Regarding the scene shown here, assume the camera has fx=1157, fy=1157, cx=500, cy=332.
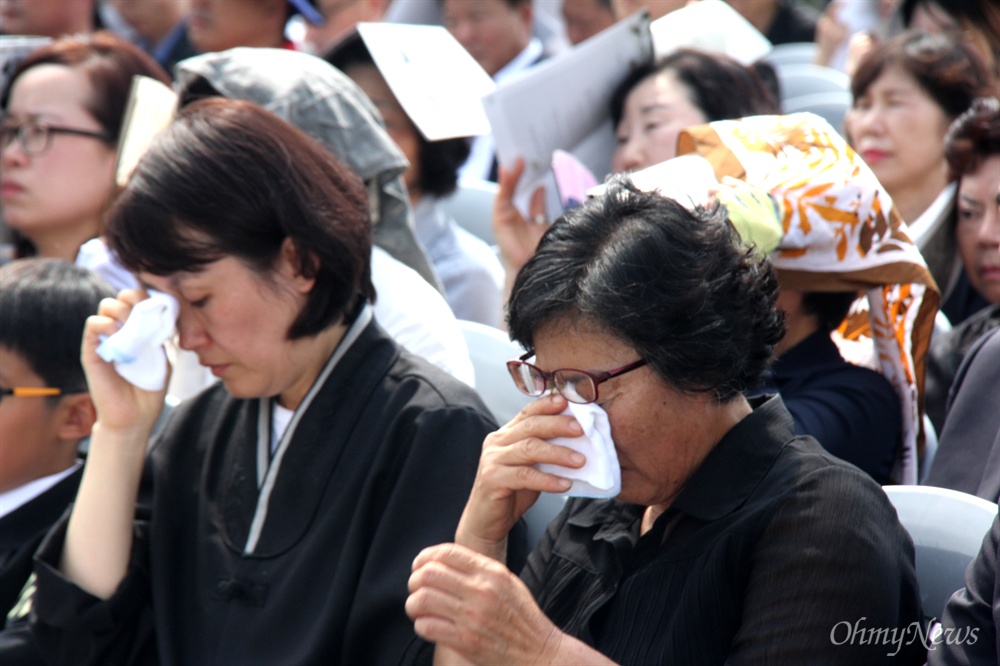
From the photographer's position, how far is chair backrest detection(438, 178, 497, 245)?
4086 millimetres

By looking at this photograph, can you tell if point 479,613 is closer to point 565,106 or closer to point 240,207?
point 240,207

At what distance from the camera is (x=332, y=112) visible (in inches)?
117

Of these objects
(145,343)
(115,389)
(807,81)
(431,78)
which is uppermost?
(431,78)

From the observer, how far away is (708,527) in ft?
5.25

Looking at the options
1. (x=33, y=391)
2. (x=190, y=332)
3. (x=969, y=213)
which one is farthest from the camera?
(x=969, y=213)

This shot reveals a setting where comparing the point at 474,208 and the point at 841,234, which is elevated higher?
the point at 841,234

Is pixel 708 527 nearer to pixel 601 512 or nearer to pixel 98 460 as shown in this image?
pixel 601 512

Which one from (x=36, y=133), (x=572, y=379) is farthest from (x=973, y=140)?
(x=36, y=133)

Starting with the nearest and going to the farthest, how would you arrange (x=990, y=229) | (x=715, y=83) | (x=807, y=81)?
(x=990, y=229) < (x=715, y=83) < (x=807, y=81)

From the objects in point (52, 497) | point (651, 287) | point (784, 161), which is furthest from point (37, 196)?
point (651, 287)

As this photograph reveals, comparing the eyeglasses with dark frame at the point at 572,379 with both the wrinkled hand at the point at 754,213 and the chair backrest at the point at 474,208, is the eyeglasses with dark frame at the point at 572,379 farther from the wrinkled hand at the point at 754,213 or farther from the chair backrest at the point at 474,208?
the chair backrest at the point at 474,208

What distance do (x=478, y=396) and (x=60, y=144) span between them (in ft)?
6.72

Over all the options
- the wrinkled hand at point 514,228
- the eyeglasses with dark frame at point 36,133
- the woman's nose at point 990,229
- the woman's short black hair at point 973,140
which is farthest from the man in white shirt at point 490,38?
the woman's nose at point 990,229

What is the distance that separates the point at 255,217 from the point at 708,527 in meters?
1.03
